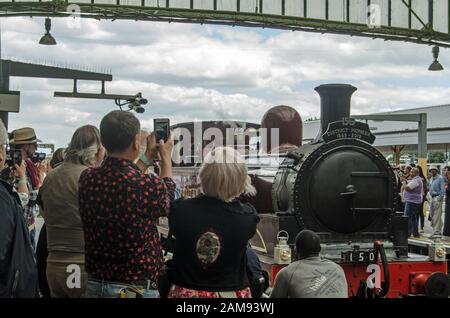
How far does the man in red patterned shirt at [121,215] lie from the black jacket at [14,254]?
0.32 m

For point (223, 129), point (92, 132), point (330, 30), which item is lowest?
point (92, 132)

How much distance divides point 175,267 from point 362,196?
3.21 metres

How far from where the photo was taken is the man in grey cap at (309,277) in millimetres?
3488

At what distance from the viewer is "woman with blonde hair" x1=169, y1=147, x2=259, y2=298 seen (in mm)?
2842

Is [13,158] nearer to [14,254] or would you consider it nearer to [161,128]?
A: [161,128]

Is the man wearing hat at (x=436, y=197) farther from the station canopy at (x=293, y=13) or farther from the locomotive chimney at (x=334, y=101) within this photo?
the locomotive chimney at (x=334, y=101)

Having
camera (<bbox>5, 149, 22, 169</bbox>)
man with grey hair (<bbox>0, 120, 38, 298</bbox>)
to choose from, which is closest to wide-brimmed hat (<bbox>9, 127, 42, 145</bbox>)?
camera (<bbox>5, 149, 22, 169</bbox>)

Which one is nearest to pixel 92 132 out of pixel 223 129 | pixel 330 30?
pixel 223 129

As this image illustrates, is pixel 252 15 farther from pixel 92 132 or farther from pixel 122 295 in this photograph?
pixel 122 295

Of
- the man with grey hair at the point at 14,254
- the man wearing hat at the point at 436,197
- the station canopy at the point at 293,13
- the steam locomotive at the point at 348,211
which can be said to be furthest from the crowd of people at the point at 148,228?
the man wearing hat at the point at 436,197

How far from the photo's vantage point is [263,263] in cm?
547

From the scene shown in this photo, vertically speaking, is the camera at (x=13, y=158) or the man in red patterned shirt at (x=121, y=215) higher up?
the camera at (x=13, y=158)

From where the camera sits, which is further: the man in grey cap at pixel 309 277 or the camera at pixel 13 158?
the camera at pixel 13 158

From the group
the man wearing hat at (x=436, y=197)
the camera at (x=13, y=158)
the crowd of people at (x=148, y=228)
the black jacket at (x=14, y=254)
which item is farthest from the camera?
the man wearing hat at (x=436, y=197)
